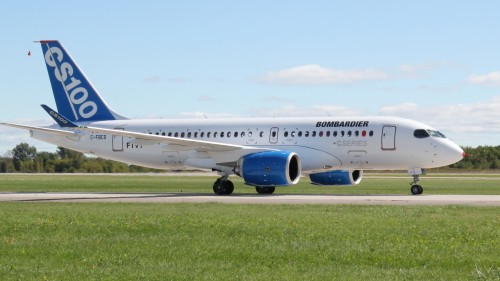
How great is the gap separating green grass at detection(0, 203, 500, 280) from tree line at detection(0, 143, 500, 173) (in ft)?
228

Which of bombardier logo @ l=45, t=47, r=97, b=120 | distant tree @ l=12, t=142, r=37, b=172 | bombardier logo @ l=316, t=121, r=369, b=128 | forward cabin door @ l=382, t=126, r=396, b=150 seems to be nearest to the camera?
forward cabin door @ l=382, t=126, r=396, b=150

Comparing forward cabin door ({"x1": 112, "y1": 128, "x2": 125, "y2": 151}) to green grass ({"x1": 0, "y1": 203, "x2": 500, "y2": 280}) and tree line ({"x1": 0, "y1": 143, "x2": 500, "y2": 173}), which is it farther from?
tree line ({"x1": 0, "y1": 143, "x2": 500, "y2": 173})

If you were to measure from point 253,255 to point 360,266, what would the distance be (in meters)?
2.21

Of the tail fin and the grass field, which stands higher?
the tail fin

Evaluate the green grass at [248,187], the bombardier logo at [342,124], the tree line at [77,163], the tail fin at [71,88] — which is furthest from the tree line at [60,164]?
the bombardier logo at [342,124]

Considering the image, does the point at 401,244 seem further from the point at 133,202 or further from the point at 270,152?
the point at 270,152

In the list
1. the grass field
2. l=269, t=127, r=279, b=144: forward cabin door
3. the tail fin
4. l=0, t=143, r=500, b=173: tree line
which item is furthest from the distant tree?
the grass field

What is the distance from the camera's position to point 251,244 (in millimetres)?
17969

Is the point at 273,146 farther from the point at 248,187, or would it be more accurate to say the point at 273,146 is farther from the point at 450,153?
the point at 248,187

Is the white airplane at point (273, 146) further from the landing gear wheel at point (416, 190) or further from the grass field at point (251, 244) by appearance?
the grass field at point (251, 244)

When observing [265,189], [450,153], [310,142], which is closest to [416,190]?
[450,153]

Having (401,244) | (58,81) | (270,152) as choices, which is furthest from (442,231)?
(58,81)

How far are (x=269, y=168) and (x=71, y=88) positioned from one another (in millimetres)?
15199

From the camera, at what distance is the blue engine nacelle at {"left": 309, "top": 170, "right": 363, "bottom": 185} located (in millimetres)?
42750
